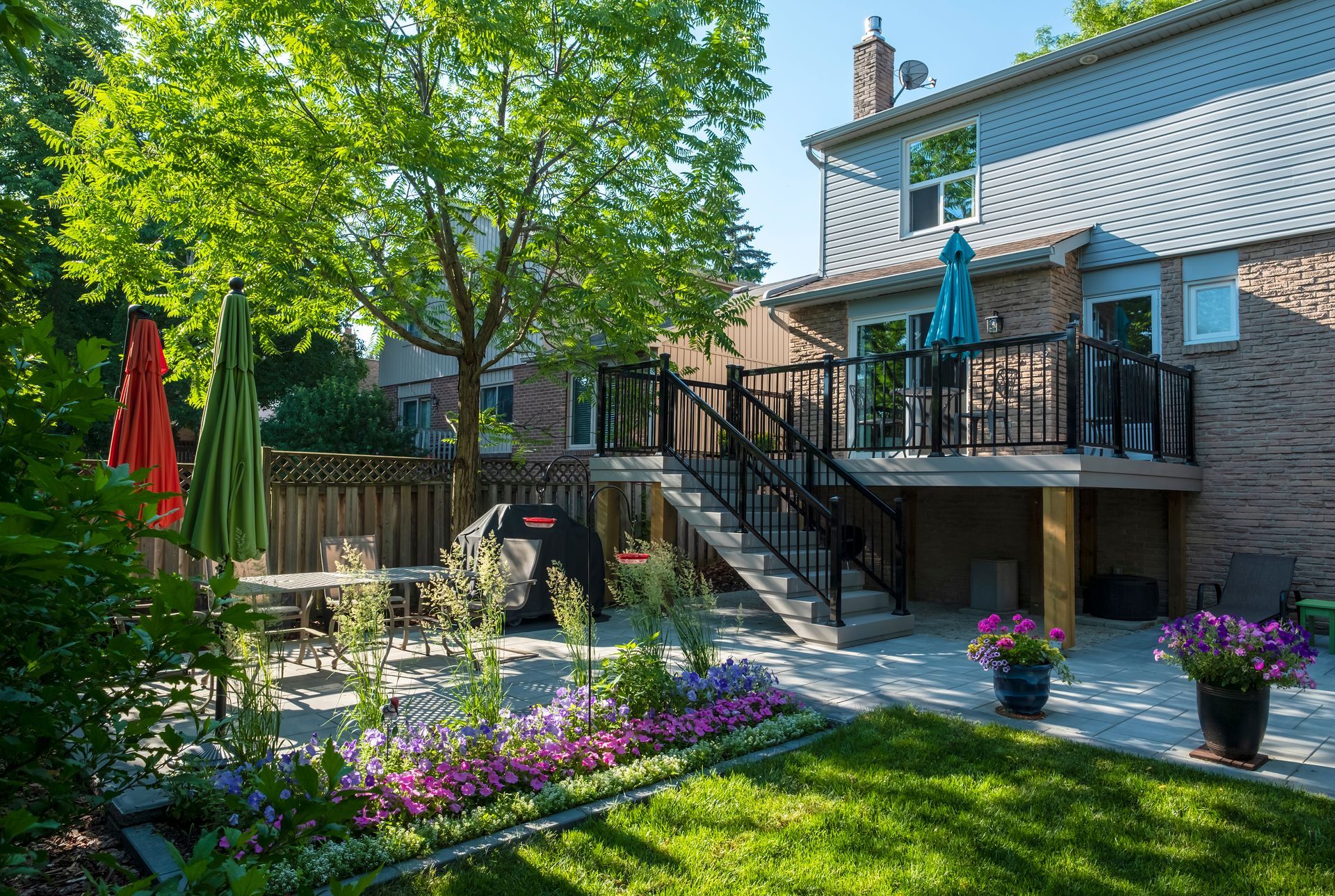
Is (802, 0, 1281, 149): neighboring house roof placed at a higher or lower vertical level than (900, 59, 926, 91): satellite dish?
lower

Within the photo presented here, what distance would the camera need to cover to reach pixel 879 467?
9.59 m

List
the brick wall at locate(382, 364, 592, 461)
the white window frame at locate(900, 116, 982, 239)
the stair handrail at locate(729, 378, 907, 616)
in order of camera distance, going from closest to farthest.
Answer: the stair handrail at locate(729, 378, 907, 616) < the white window frame at locate(900, 116, 982, 239) < the brick wall at locate(382, 364, 592, 461)

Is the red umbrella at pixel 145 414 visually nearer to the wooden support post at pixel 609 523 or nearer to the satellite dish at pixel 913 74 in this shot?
the wooden support post at pixel 609 523

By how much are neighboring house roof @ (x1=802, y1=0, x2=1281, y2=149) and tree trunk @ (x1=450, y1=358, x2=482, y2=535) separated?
7203 mm

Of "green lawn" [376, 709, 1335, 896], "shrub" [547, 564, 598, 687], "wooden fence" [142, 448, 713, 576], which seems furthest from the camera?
"wooden fence" [142, 448, 713, 576]

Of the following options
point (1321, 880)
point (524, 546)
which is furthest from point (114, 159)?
point (1321, 880)

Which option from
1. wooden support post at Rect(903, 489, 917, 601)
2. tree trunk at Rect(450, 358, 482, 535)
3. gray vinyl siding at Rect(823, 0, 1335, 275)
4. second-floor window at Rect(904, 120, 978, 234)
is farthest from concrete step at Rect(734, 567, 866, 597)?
second-floor window at Rect(904, 120, 978, 234)

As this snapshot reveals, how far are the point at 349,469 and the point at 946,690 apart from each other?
22.8ft

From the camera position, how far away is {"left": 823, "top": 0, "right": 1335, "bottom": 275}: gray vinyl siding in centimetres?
936

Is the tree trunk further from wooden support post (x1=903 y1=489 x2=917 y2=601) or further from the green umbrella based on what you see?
wooden support post (x1=903 y1=489 x2=917 y2=601)

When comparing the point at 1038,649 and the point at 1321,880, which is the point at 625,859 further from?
the point at 1038,649

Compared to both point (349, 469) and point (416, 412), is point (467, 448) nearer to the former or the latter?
point (349, 469)

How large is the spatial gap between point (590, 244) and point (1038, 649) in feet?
19.2

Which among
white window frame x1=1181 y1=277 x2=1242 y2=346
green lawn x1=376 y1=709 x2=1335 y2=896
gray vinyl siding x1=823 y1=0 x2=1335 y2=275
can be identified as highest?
gray vinyl siding x1=823 y1=0 x2=1335 y2=275
